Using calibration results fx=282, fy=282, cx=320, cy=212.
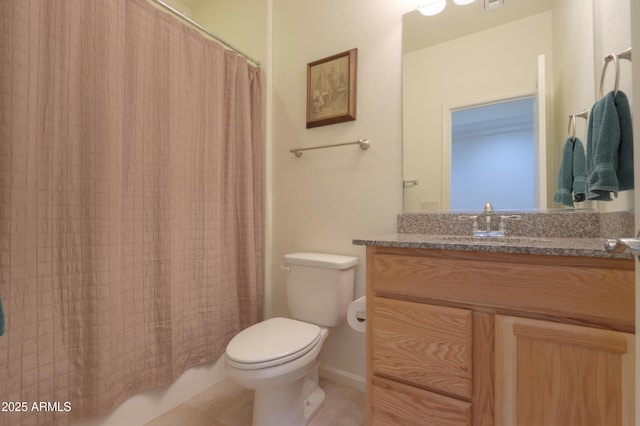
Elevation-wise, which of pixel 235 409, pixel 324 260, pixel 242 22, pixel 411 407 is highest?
pixel 242 22

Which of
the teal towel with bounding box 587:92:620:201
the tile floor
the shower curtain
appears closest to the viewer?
the teal towel with bounding box 587:92:620:201

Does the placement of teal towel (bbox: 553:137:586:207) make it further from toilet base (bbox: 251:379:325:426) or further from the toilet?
toilet base (bbox: 251:379:325:426)

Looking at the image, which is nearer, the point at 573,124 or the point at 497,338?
the point at 497,338

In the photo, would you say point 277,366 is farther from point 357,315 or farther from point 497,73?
point 497,73

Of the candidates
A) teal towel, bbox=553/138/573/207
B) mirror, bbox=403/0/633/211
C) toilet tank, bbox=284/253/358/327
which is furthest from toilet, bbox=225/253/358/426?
teal towel, bbox=553/138/573/207

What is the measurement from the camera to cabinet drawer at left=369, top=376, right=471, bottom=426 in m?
0.86

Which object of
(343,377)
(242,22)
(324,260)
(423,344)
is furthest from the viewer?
(242,22)

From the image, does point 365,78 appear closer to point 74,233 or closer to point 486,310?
point 486,310

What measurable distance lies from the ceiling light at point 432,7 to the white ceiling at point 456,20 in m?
0.02

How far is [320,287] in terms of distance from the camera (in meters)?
1.49

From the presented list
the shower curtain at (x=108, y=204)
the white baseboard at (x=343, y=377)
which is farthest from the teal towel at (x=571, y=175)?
the shower curtain at (x=108, y=204)

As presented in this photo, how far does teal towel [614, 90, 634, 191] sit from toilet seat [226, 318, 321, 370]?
118 centimetres

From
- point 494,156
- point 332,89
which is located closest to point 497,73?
point 494,156

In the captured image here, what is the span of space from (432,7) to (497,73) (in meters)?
0.48
